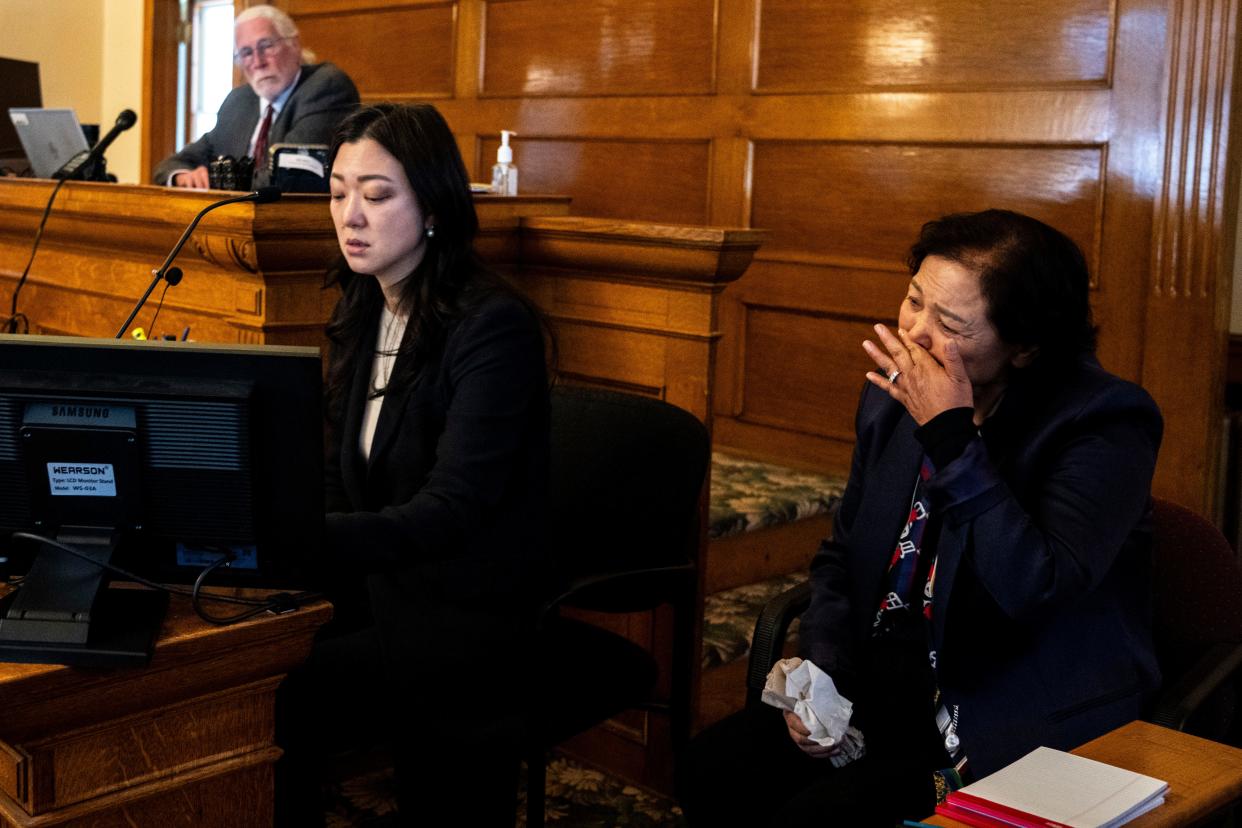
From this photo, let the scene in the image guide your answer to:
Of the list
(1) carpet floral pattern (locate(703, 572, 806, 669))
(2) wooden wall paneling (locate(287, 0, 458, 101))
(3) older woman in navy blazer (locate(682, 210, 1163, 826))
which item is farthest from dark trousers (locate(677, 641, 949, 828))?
(2) wooden wall paneling (locate(287, 0, 458, 101))

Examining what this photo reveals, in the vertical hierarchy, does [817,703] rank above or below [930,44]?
below

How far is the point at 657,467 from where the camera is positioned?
230 centimetres

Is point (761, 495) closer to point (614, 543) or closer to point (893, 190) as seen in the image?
point (893, 190)

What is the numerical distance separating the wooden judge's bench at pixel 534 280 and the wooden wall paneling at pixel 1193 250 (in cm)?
113

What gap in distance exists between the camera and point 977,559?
1730mm

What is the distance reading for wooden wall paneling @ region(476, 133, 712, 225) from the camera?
163 inches

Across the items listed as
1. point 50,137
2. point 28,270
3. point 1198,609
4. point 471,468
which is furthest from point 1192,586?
point 50,137

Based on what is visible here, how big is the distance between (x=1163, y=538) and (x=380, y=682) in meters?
1.13

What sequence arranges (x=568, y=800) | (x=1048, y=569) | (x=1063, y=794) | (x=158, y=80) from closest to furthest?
(x=1063, y=794) → (x=1048, y=569) → (x=568, y=800) → (x=158, y=80)

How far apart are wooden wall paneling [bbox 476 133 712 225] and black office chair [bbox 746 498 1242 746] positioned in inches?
91.6

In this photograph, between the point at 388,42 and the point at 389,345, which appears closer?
the point at 389,345

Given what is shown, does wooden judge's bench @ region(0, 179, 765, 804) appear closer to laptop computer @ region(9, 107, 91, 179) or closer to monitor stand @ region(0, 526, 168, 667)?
laptop computer @ region(9, 107, 91, 179)

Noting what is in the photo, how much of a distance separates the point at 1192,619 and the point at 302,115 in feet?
10.6

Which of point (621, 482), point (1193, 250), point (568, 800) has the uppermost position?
point (1193, 250)
